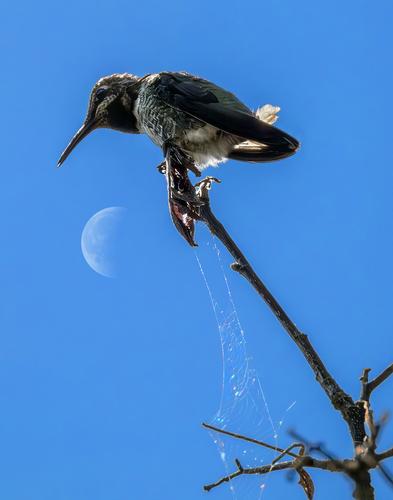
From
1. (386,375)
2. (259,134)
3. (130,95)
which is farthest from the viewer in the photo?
(130,95)

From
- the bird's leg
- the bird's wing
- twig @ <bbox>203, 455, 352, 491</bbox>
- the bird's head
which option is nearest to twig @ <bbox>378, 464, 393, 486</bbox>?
twig @ <bbox>203, 455, 352, 491</bbox>

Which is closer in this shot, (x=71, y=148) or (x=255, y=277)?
(x=255, y=277)

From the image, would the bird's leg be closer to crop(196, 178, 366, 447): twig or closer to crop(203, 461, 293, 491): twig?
crop(196, 178, 366, 447): twig

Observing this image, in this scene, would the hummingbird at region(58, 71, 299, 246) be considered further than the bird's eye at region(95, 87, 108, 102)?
No

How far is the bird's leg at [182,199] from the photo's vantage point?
323 cm

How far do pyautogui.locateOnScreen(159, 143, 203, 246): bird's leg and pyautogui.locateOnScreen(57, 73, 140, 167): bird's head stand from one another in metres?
1.72

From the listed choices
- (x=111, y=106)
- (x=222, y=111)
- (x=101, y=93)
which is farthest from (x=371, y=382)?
(x=101, y=93)

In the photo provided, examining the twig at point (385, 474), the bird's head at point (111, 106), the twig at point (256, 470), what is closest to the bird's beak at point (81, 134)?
A: the bird's head at point (111, 106)

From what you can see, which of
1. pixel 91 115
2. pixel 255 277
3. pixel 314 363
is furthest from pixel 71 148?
pixel 314 363

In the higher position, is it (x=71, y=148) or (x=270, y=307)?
(x=71, y=148)

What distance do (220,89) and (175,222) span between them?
5.42 ft

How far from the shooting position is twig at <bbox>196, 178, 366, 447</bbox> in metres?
1.83

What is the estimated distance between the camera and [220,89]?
15.8ft

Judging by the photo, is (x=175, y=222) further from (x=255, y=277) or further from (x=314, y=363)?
(x=314, y=363)
